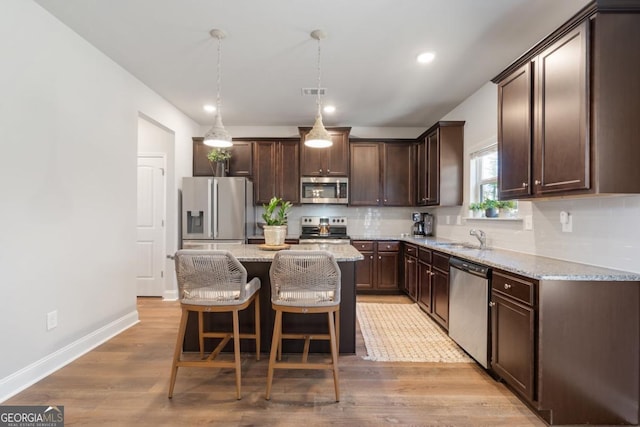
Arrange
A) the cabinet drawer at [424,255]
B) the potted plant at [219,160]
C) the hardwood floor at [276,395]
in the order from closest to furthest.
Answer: the hardwood floor at [276,395] → the cabinet drawer at [424,255] → the potted plant at [219,160]

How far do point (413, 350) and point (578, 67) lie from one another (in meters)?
2.42

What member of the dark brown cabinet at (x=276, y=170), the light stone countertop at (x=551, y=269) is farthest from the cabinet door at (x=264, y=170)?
the light stone countertop at (x=551, y=269)

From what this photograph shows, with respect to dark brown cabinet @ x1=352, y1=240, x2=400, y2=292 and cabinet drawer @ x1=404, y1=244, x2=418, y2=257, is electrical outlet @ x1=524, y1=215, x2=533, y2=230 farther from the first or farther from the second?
dark brown cabinet @ x1=352, y1=240, x2=400, y2=292

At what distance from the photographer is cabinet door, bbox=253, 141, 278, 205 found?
4.78 m

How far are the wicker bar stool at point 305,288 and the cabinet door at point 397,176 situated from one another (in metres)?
3.09

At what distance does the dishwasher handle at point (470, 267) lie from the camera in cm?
227

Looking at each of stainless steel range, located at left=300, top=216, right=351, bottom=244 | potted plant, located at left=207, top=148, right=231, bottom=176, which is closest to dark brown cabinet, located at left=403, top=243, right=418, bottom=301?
stainless steel range, located at left=300, top=216, right=351, bottom=244


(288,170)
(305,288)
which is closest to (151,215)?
(288,170)

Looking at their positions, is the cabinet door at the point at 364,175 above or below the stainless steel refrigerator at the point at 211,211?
above

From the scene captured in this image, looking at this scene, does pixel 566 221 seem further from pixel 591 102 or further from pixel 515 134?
pixel 591 102

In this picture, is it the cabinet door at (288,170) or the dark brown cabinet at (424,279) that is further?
the cabinet door at (288,170)

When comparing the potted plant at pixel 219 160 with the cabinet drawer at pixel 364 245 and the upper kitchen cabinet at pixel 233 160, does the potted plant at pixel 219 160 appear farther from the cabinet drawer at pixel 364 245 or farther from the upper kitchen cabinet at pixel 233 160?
the cabinet drawer at pixel 364 245

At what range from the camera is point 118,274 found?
119 inches

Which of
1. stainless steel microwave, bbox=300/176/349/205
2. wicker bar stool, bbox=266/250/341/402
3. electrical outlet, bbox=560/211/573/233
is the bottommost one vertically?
wicker bar stool, bbox=266/250/341/402
